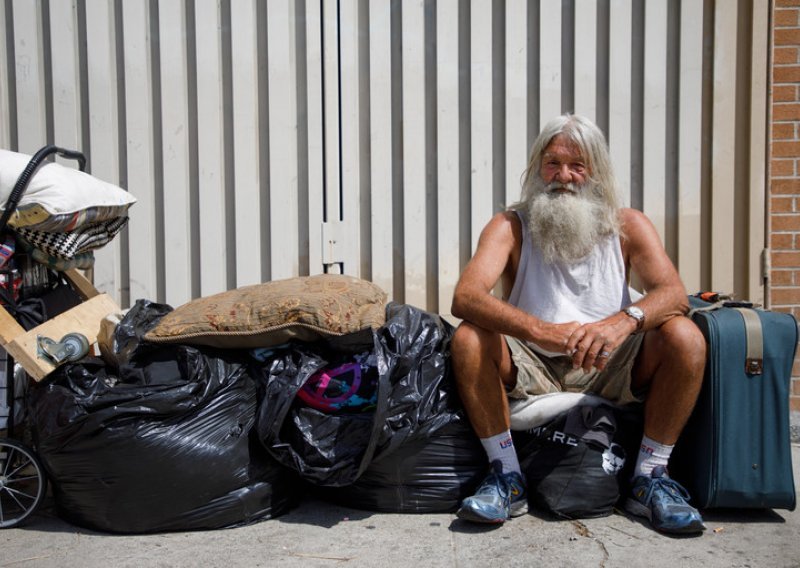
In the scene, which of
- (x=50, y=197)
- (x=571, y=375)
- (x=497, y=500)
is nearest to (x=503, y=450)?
(x=497, y=500)

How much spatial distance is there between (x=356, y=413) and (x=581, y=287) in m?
1.01

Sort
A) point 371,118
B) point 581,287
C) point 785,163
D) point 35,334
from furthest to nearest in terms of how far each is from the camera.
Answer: point 371,118 < point 785,163 < point 581,287 < point 35,334

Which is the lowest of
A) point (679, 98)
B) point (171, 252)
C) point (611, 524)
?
point (611, 524)

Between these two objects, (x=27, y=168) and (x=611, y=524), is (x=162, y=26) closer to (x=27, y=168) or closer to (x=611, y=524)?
(x=27, y=168)

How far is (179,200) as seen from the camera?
4148mm

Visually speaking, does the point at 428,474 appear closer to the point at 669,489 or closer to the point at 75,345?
the point at 669,489

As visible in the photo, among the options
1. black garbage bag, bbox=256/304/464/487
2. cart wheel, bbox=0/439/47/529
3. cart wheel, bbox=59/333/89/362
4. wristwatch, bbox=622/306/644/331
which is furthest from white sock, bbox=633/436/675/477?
cart wheel, bbox=0/439/47/529

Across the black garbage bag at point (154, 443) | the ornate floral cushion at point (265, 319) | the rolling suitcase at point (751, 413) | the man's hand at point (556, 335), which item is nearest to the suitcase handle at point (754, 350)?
the rolling suitcase at point (751, 413)

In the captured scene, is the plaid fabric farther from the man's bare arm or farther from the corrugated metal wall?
the man's bare arm

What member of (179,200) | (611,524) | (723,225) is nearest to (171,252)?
(179,200)

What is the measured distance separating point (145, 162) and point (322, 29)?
113 cm

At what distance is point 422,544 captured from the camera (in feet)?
9.30

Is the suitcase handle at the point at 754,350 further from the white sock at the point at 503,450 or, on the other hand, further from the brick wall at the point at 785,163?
the brick wall at the point at 785,163

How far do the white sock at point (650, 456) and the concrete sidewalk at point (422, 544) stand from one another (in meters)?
0.19
